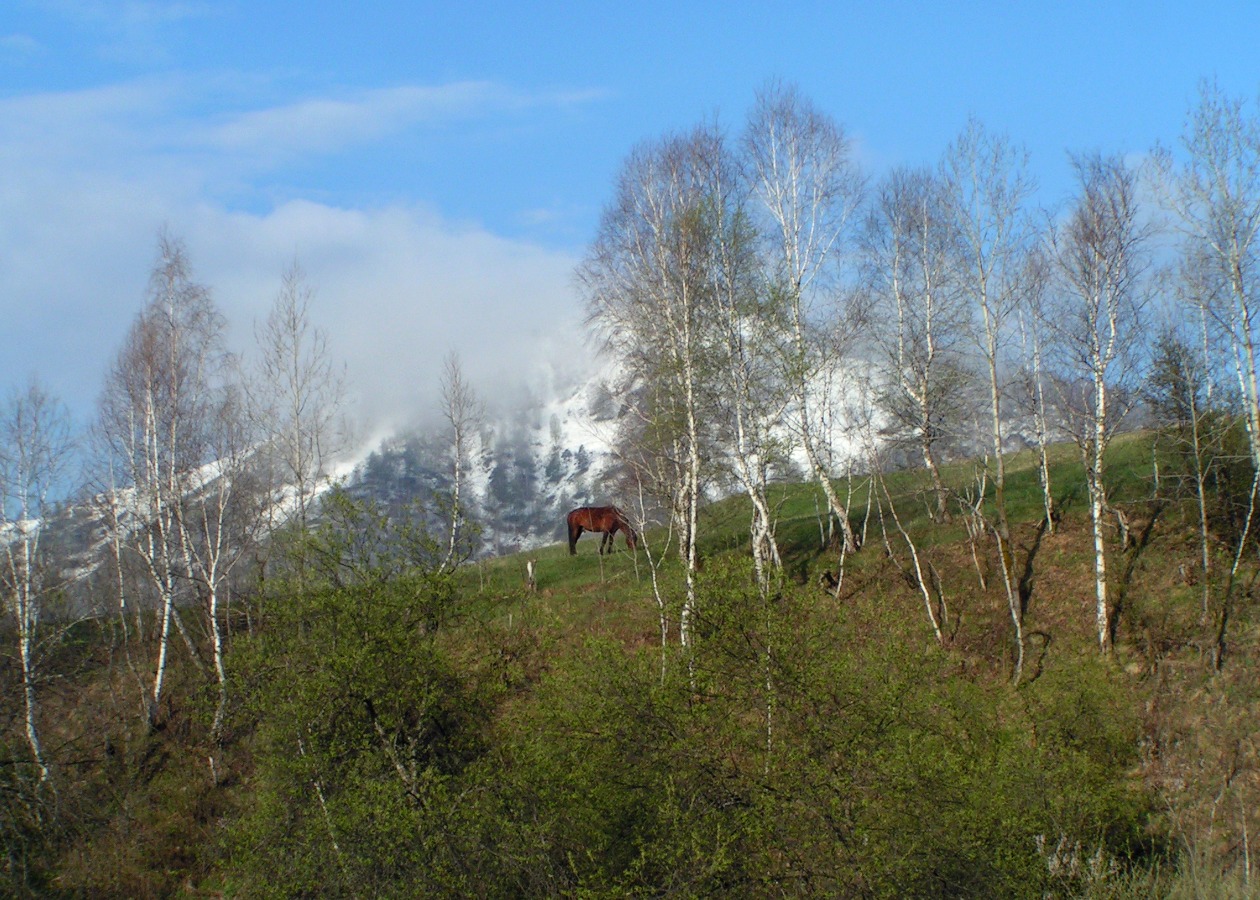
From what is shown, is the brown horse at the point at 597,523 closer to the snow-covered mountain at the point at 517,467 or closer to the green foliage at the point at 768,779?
the green foliage at the point at 768,779

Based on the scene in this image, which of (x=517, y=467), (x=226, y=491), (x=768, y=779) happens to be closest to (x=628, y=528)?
(x=226, y=491)

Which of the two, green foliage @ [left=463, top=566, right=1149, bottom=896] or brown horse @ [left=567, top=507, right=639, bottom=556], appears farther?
brown horse @ [left=567, top=507, right=639, bottom=556]

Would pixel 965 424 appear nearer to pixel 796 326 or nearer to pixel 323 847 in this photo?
pixel 796 326

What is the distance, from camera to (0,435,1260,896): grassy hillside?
9.65 m

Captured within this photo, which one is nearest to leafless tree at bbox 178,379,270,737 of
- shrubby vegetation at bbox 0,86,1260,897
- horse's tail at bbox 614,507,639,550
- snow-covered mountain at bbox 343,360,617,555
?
shrubby vegetation at bbox 0,86,1260,897

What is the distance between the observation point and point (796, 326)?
→ 21.0 m

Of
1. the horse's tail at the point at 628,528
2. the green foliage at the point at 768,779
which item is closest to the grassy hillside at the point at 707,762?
the green foliage at the point at 768,779

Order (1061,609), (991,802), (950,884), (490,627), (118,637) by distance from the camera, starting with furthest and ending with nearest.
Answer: (118,637), (1061,609), (490,627), (991,802), (950,884)

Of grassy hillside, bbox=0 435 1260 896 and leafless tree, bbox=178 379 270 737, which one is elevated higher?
leafless tree, bbox=178 379 270 737

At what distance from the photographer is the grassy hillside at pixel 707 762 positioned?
965 cm

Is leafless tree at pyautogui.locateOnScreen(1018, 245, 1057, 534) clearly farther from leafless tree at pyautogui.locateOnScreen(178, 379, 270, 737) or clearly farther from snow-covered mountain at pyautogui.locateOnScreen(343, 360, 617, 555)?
snow-covered mountain at pyautogui.locateOnScreen(343, 360, 617, 555)

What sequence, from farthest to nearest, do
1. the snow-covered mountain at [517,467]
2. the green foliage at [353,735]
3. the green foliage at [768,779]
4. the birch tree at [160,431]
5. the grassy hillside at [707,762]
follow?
the snow-covered mountain at [517,467] → the birch tree at [160,431] → the green foliage at [353,735] → the grassy hillside at [707,762] → the green foliage at [768,779]

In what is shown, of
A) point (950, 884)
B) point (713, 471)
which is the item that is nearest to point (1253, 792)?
point (950, 884)

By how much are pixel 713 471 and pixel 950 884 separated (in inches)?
494
